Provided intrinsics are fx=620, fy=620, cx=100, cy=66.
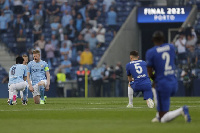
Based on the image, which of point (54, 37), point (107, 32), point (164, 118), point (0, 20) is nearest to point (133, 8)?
point (107, 32)

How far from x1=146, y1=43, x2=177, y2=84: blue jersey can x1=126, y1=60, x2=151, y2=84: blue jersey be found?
6902mm

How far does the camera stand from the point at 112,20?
37.8 metres

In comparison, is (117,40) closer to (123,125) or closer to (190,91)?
(190,91)

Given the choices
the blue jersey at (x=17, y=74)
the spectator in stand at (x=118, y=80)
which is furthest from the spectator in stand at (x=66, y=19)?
the blue jersey at (x=17, y=74)

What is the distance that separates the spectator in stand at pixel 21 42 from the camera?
125 ft

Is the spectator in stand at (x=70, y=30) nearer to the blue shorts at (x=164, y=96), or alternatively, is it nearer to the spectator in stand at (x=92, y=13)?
the spectator in stand at (x=92, y=13)

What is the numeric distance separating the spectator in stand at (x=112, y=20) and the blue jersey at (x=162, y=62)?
26316mm

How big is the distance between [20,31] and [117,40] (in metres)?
6.17

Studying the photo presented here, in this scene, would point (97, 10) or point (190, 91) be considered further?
point (97, 10)

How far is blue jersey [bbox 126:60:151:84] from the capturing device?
60.4ft

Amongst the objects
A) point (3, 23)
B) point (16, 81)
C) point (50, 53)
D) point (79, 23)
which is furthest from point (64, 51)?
point (16, 81)

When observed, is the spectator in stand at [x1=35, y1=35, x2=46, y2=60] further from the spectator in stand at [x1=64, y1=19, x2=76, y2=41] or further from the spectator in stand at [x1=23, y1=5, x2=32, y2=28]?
the spectator in stand at [x1=23, y1=5, x2=32, y2=28]

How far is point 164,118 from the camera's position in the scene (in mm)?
10961

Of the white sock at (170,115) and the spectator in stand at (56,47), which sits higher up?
the spectator in stand at (56,47)
